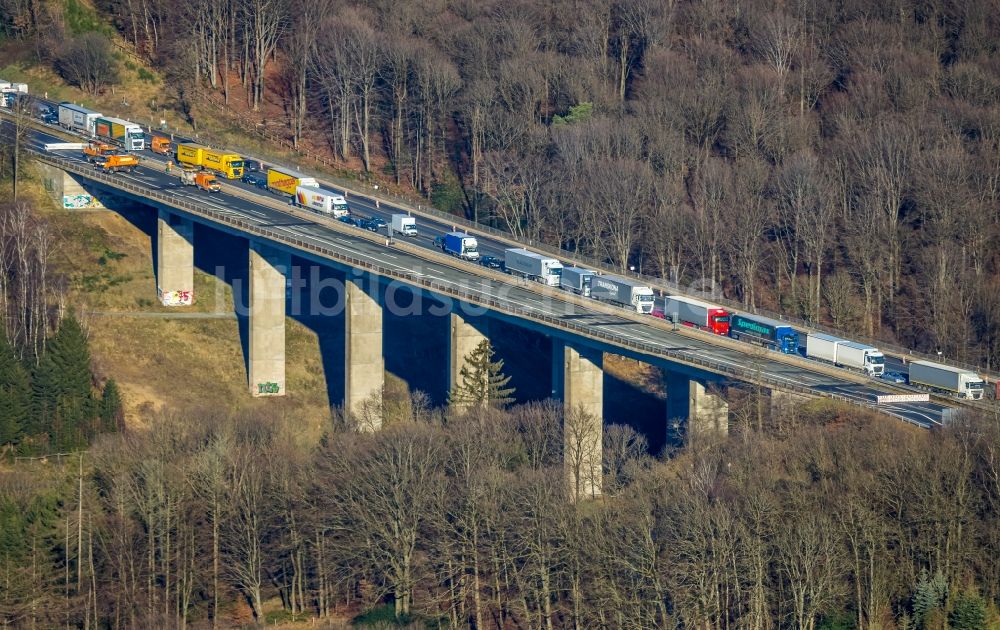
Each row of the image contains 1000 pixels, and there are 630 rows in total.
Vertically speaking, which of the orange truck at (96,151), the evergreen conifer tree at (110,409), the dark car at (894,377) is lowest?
the evergreen conifer tree at (110,409)

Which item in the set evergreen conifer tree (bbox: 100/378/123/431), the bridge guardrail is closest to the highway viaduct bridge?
the bridge guardrail

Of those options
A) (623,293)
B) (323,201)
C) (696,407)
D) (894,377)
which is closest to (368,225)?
(323,201)

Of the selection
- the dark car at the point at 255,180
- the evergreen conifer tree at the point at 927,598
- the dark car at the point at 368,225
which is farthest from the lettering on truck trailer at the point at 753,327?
the dark car at the point at 255,180

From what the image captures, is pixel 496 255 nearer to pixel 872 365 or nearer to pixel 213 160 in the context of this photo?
pixel 213 160

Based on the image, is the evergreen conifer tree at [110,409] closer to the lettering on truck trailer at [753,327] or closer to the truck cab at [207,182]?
the truck cab at [207,182]

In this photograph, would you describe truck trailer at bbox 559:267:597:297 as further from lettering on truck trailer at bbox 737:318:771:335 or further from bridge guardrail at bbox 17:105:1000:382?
lettering on truck trailer at bbox 737:318:771:335
